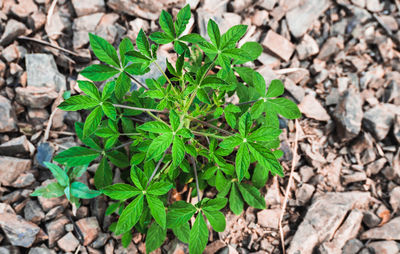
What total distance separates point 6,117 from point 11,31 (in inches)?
33.5

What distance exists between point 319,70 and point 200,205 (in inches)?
78.1

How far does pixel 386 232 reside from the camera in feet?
8.91

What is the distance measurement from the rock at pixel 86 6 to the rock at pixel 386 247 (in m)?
3.30

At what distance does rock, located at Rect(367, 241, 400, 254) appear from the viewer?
262 cm

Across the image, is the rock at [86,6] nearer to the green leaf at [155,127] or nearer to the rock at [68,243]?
the green leaf at [155,127]

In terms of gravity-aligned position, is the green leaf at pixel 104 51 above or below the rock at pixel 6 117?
above

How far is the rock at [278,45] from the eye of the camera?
3.36m

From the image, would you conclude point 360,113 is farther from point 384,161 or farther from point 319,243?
point 319,243

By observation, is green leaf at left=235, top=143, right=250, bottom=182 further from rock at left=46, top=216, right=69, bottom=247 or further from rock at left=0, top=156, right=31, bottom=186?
rock at left=0, top=156, right=31, bottom=186

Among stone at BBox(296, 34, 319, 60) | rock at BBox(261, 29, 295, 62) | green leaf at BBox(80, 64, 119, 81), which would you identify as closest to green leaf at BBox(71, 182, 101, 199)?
green leaf at BBox(80, 64, 119, 81)

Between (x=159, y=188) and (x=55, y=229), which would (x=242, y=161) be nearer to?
(x=159, y=188)

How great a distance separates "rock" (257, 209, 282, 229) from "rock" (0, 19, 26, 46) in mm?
2778

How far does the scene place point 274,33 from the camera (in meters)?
3.41

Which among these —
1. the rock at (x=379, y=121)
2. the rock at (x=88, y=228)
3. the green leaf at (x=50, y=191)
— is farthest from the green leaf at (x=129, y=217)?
the rock at (x=379, y=121)
